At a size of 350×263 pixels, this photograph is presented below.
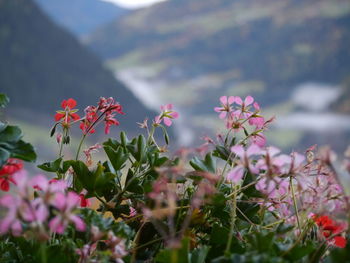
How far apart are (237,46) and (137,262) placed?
80130 millimetres

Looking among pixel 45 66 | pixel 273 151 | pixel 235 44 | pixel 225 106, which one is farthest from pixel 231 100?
pixel 235 44

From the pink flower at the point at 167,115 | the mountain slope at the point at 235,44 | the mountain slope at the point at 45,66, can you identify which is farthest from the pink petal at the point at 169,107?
the mountain slope at the point at 235,44

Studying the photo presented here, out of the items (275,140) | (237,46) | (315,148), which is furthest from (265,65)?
(315,148)

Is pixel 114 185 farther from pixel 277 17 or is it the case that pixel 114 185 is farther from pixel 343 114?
pixel 277 17

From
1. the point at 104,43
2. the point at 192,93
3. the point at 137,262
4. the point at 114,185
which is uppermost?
the point at 104,43

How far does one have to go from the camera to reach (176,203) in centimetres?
64

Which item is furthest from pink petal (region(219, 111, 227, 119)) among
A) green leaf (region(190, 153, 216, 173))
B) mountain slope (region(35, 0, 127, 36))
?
mountain slope (region(35, 0, 127, 36))

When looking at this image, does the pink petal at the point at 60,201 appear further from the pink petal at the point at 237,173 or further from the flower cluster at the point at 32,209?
the pink petal at the point at 237,173

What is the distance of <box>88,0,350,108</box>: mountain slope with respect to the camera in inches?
2810

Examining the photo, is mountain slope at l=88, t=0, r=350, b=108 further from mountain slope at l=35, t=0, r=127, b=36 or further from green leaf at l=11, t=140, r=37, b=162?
green leaf at l=11, t=140, r=37, b=162

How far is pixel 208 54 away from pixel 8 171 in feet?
267

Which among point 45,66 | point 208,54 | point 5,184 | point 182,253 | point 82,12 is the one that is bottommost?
point 182,253

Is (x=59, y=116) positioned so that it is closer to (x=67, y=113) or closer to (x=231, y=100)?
(x=67, y=113)

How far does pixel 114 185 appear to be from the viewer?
0.66 meters
